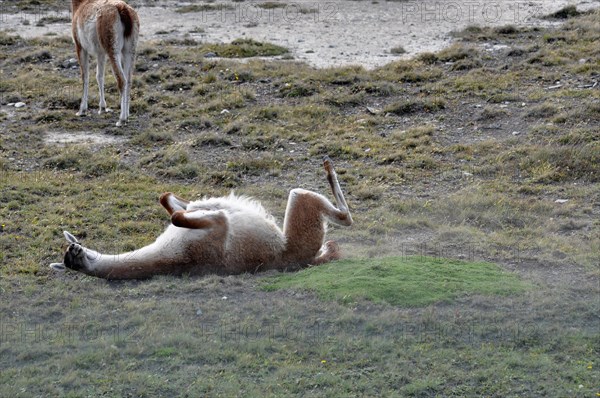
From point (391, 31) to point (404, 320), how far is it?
12074 mm

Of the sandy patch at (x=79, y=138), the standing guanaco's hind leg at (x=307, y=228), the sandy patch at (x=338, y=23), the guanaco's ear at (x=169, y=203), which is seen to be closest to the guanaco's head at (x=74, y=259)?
the guanaco's ear at (x=169, y=203)

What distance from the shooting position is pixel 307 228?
751cm

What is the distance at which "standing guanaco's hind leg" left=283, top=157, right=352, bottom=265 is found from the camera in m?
7.46

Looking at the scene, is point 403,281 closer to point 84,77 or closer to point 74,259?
point 74,259

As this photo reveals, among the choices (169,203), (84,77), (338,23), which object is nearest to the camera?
(169,203)

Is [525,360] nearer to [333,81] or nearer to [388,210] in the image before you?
[388,210]

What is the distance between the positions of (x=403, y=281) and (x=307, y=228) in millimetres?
1156

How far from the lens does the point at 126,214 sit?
9.18 m

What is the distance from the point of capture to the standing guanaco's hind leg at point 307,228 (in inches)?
294

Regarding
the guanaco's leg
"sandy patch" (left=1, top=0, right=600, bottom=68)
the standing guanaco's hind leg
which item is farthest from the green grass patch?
"sandy patch" (left=1, top=0, right=600, bottom=68)

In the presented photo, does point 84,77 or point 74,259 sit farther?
point 84,77

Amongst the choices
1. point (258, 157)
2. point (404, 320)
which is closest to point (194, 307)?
point (404, 320)

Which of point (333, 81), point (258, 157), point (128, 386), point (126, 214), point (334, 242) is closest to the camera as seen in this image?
point (128, 386)

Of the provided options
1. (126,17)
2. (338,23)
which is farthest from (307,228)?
(338,23)
